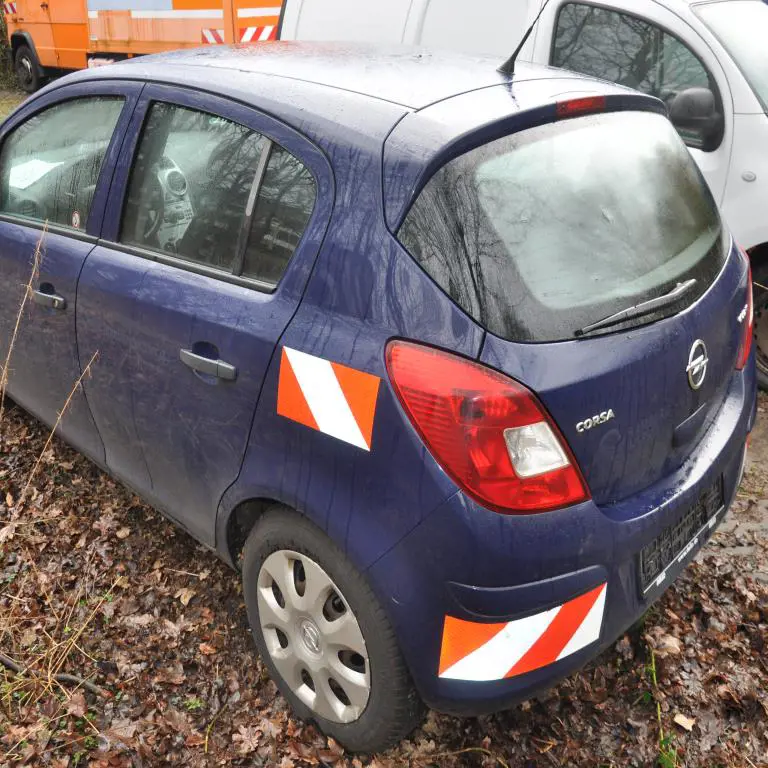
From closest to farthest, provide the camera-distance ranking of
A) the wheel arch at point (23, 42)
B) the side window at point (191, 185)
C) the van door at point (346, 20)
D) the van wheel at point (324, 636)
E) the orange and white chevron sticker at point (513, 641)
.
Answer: the orange and white chevron sticker at point (513, 641), the van wheel at point (324, 636), the side window at point (191, 185), the van door at point (346, 20), the wheel arch at point (23, 42)

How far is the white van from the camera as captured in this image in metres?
4.11

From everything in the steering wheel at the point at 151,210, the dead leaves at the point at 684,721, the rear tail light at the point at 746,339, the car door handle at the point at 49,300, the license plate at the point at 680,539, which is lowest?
the dead leaves at the point at 684,721

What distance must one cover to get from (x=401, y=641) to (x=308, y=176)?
1191 mm

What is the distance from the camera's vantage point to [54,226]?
2.97m

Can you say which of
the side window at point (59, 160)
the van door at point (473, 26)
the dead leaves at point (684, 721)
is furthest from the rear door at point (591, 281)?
the van door at point (473, 26)

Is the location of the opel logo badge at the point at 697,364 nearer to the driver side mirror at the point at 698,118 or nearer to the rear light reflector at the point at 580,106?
the rear light reflector at the point at 580,106

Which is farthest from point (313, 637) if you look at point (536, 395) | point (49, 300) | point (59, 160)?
point (59, 160)

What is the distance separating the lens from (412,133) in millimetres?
1904

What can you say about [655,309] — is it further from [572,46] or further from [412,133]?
[572,46]

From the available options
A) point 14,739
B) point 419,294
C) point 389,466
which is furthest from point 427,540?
point 14,739

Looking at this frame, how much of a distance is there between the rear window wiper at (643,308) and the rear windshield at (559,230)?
14mm

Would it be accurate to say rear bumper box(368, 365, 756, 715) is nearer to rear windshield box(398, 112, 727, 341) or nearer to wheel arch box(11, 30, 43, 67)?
rear windshield box(398, 112, 727, 341)

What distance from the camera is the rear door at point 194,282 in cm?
212

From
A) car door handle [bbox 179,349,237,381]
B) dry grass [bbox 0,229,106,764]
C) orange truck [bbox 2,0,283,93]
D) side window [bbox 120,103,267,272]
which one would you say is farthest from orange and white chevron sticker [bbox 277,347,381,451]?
orange truck [bbox 2,0,283,93]
